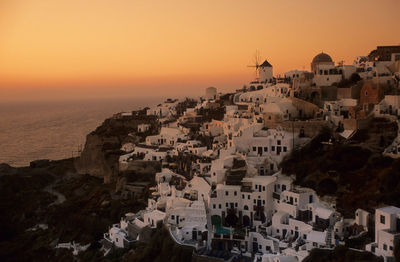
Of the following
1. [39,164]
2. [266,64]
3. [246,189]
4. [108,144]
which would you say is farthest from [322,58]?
[39,164]

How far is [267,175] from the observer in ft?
94.8

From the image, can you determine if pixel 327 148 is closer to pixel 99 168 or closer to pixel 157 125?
pixel 157 125

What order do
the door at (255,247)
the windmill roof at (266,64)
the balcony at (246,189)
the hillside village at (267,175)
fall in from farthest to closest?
the windmill roof at (266,64), the balcony at (246,189), the door at (255,247), the hillside village at (267,175)

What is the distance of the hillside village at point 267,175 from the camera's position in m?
23.1

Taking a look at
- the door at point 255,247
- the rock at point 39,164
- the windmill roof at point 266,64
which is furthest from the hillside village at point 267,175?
the rock at point 39,164

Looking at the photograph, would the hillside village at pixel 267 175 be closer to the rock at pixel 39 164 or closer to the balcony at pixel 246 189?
the balcony at pixel 246 189

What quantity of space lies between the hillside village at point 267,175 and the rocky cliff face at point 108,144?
200 inches

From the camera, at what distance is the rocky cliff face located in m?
48.2

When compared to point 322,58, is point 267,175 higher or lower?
lower

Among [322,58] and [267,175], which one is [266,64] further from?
[267,175]

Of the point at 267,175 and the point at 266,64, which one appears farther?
the point at 266,64

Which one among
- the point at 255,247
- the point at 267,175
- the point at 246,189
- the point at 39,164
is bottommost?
the point at 39,164

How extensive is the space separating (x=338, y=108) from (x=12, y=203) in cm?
3260

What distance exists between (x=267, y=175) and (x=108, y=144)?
2790 centimetres
